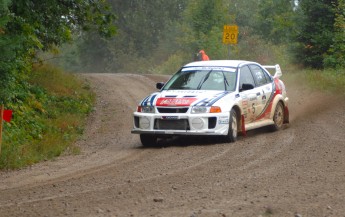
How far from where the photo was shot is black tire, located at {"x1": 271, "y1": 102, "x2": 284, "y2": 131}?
59.6ft

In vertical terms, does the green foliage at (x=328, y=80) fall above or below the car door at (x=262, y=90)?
below

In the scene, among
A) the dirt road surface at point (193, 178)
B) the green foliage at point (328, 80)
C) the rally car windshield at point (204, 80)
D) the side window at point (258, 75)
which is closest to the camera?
the dirt road surface at point (193, 178)

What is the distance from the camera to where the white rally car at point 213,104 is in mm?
15633

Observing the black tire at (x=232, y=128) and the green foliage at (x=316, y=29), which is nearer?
the black tire at (x=232, y=128)

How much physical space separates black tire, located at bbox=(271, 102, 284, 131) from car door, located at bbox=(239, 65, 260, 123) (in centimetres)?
99

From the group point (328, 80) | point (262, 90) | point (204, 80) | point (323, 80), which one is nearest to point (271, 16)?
point (323, 80)

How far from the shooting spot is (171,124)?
15.7 metres

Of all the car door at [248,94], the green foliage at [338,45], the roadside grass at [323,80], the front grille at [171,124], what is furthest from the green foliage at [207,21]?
the front grille at [171,124]

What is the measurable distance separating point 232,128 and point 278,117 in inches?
106

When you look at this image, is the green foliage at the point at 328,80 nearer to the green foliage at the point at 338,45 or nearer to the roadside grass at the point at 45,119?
the green foliage at the point at 338,45

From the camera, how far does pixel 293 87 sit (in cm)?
3044

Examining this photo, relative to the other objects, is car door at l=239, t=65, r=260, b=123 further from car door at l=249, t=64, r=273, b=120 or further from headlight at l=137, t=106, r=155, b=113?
headlight at l=137, t=106, r=155, b=113

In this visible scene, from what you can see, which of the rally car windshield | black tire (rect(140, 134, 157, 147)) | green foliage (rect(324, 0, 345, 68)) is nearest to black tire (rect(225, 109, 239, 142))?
the rally car windshield

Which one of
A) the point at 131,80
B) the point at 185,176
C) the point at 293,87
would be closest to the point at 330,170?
the point at 185,176
